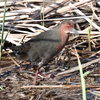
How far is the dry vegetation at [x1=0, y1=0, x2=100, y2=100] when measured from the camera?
3754mm

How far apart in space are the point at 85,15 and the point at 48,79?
6.54 ft

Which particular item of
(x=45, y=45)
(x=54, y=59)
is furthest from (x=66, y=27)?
(x=54, y=59)

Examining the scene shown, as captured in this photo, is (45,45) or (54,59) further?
(54,59)

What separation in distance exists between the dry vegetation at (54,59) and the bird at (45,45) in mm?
364

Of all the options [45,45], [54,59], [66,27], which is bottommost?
[54,59]

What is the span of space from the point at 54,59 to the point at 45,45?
3.17 feet

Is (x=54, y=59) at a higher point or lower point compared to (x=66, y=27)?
lower

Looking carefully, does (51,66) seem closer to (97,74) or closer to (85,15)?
(97,74)

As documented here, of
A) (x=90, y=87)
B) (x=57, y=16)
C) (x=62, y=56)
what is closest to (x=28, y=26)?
(x=57, y=16)

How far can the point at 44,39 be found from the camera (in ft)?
14.2

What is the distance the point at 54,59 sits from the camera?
17.0ft

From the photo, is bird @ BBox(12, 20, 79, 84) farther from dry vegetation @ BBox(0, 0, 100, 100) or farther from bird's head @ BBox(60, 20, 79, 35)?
dry vegetation @ BBox(0, 0, 100, 100)

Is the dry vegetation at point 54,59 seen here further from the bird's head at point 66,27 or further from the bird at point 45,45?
the bird's head at point 66,27

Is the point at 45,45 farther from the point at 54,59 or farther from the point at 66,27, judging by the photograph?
the point at 54,59
